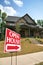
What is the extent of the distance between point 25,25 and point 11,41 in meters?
35.4

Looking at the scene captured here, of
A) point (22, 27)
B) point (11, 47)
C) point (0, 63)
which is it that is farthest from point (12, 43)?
point (22, 27)

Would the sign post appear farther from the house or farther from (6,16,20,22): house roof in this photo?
(6,16,20,22): house roof

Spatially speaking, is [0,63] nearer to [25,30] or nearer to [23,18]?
[25,30]

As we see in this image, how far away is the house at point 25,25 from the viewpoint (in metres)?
42.1

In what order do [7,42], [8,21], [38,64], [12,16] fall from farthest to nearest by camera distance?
1. [12,16]
2. [8,21]
3. [38,64]
4. [7,42]

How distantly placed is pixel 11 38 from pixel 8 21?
38.7 meters

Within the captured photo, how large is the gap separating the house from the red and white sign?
34110mm

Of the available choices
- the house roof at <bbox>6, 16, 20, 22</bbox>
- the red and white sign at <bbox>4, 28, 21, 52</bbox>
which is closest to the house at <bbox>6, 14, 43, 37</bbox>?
the house roof at <bbox>6, 16, 20, 22</bbox>

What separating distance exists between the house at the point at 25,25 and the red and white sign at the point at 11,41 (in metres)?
34.1

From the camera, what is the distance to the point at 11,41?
6.60 m

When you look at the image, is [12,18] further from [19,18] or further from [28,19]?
[28,19]

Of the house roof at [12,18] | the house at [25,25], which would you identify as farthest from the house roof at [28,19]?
the house roof at [12,18]

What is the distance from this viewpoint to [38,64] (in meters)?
10.4

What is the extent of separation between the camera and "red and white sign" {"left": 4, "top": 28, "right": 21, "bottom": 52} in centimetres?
631
